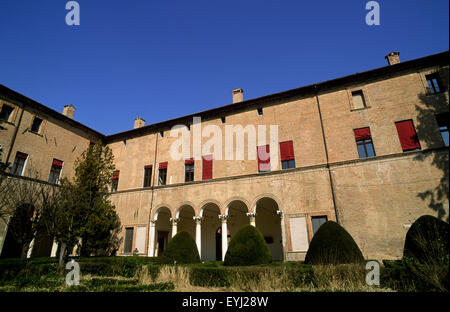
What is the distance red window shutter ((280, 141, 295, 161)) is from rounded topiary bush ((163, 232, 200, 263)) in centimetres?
844

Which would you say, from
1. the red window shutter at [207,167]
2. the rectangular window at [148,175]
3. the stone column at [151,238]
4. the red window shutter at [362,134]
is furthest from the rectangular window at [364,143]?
the rectangular window at [148,175]

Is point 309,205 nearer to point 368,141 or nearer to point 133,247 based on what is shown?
point 368,141

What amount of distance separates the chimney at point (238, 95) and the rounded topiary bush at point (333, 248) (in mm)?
13099

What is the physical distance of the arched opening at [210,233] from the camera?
21.7 metres

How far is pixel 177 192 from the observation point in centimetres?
2011

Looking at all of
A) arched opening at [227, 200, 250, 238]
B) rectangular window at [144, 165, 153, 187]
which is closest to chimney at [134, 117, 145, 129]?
rectangular window at [144, 165, 153, 187]

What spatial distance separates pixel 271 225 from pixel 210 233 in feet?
19.1

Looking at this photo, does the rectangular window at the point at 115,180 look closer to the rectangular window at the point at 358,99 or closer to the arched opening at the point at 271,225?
the arched opening at the point at 271,225

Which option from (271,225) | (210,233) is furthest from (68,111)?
(271,225)

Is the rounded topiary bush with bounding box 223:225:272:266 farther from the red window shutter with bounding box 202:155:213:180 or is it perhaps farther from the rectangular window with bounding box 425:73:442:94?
the rectangular window with bounding box 425:73:442:94

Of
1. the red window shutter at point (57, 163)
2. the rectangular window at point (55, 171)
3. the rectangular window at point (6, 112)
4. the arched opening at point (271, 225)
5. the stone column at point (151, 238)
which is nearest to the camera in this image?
the rectangular window at point (6, 112)

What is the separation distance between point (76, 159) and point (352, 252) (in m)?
23.1
